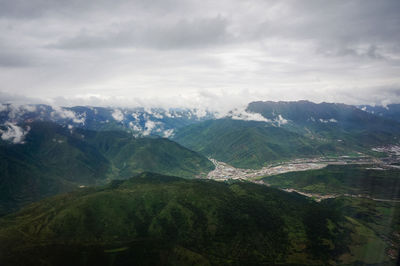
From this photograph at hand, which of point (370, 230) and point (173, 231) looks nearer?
point (173, 231)

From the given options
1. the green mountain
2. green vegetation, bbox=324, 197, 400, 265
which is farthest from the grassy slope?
the green mountain

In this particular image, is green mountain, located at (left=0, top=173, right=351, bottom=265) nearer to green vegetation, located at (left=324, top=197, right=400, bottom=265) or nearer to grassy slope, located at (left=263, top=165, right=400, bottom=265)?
green vegetation, located at (left=324, top=197, right=400, bottom=265)

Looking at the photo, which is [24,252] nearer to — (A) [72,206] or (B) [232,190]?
(A) [72,206]

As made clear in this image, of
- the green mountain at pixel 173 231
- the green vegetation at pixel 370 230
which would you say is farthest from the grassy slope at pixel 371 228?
the green mountain at pixel 173 231

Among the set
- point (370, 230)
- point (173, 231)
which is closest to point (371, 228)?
point (370, 230)

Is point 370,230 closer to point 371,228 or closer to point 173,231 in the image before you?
point 371,228

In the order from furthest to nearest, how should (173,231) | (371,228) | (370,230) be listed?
1. (371,228)
2. (370,230)
3. (173,231)

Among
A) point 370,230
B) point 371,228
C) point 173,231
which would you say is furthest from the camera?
point 371,228

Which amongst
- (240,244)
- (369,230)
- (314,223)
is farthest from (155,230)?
(369,230)
